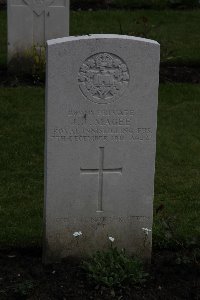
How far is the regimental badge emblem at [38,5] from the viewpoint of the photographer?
998 cm

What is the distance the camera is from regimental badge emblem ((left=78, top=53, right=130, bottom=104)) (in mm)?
5184

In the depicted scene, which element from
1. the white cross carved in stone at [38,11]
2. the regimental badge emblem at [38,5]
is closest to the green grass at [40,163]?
the white cross carved in stone at [38,11]

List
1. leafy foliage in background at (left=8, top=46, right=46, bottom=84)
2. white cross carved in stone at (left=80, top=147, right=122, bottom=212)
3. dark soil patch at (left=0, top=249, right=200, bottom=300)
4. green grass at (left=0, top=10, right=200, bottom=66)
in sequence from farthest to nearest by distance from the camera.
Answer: green grass at (left=0, top=10, right=200, bottom=66), leafy foliage in background at (left=8, top=46, right=46, bottom=84), white cross carved in stone at (left=80, top=147, right=122, bottom=212), dark soil patch at (left=0, top=249, right=200, bottom=300)

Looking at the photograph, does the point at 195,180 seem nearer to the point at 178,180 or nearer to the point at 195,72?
the point at 178,180

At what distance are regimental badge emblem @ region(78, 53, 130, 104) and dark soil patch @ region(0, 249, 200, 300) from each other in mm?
1143

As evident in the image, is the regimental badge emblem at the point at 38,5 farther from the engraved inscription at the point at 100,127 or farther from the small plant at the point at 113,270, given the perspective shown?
the small plant at the point at 113,270

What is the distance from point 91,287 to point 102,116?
109cm

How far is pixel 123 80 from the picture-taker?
5.24 metres

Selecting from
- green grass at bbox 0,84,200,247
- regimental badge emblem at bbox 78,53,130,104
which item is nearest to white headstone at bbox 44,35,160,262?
regimental badge emblem at bbox 78,53,130,104

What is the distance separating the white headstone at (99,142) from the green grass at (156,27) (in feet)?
18.5

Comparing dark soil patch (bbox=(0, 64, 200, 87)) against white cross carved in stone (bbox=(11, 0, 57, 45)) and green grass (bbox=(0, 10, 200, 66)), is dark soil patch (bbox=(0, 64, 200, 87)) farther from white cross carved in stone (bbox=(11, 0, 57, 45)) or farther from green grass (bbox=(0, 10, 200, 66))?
white cross carved in stone (bbox=(11, 0, 57, 45))

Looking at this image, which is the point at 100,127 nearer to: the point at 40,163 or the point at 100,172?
the point at 100,172

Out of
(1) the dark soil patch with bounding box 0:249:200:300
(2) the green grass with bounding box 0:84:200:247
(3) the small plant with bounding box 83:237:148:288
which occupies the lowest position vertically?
(1) the dark soil patch with bounding box 0:249:200:300

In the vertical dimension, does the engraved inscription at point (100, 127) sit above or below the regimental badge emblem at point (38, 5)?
below
